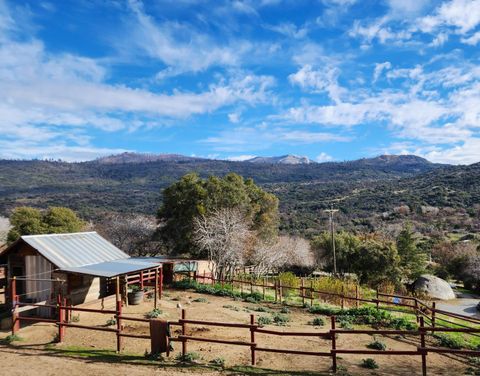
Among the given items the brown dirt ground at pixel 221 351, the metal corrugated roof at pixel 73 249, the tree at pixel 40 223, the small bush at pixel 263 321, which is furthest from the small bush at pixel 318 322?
the tree at pixel 40 223

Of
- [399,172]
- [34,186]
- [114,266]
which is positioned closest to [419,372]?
[114,266]

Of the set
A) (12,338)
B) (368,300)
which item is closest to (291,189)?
(368,300)

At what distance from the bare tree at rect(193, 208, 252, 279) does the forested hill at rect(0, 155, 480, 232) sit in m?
35.5

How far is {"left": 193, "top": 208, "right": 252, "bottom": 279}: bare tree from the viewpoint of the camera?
28.8 metres

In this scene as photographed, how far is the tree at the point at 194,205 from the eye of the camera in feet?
110

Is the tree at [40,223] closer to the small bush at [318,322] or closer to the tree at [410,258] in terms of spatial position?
the small bush at [318,322]

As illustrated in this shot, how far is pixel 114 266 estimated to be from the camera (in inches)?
683

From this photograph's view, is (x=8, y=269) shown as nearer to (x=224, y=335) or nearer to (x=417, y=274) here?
(x=224, y=335)

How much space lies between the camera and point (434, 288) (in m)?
33.6

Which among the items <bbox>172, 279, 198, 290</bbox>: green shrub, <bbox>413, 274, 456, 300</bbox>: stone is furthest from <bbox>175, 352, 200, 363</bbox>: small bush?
<bbox>413, 274, 456, 300</bbox>: stone

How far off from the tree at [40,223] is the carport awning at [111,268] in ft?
59.0

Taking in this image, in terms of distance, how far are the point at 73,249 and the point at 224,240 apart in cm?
1343

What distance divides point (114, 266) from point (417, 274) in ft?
109

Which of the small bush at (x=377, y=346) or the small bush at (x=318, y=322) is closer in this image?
the small bush at (x=377, y=346)
